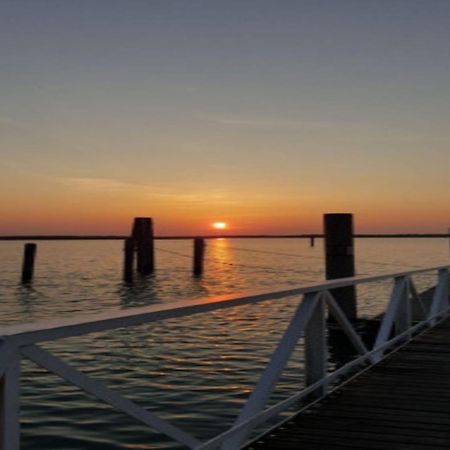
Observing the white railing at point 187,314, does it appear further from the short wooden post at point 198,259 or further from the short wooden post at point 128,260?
the short wooden post at point 198,259

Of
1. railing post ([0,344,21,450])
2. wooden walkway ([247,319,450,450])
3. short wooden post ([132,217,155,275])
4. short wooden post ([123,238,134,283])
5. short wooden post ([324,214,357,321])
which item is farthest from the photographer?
short wooden post ([123,238,134,283])

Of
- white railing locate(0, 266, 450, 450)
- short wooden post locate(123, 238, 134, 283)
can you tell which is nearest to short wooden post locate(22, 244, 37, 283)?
short wooden post locate(123, 238, 134, 283)

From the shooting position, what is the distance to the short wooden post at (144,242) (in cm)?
3191

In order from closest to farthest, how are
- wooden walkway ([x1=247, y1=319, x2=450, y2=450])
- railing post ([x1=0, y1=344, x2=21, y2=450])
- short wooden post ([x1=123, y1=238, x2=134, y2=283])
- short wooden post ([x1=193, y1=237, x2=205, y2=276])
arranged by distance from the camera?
railing post ([x1=0, y1=344, x2=21, y2=450])
wooden walkway ([x1=247, y1=319, x2=450, y2=450])
short wooden post ([x1=123, y1=238, x2=134, y2=283])
short wooden post ([x1=193, y1=237, x2=205, y2=276])

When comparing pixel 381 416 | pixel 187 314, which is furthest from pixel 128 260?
pixel 187 314

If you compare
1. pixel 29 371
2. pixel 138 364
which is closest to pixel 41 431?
pixel 29 371

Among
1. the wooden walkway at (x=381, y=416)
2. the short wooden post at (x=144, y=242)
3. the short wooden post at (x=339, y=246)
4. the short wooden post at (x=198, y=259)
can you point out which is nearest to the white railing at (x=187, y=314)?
the wooden walkway at (x=381, y=416)

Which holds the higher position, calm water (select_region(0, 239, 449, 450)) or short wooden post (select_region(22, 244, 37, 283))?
short wooden post (select_region(22, 244, 37, 283))

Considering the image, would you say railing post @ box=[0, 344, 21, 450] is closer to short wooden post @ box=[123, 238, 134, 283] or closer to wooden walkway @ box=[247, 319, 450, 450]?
wooden walkway @ box=[247, 319, 450, 450]

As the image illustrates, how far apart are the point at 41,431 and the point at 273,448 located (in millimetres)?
3774

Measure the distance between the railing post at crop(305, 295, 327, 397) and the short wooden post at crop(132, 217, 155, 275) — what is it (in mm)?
26399

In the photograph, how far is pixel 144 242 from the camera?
3284cm

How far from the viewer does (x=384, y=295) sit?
2541cm

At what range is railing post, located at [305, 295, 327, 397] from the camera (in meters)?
5.55
